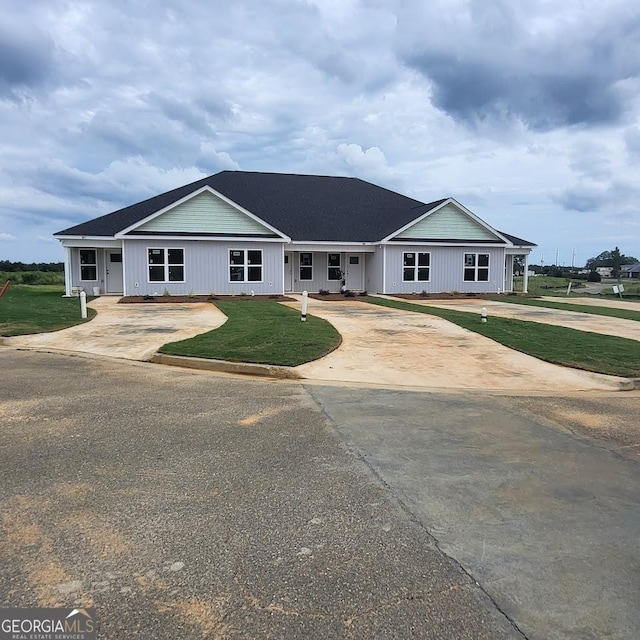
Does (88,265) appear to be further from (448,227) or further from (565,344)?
(565,344)

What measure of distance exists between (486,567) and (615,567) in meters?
0.79

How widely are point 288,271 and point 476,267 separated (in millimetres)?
10641

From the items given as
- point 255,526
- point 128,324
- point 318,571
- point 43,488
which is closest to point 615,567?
point 318,571

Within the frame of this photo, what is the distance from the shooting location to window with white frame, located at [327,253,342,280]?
31.3 meters

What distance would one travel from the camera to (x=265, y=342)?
468 inches

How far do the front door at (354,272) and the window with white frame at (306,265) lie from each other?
2201mm

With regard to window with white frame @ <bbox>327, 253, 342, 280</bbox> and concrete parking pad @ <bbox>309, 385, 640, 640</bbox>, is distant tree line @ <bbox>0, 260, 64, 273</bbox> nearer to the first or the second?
window with white frame @ <bbox>327, 253, 342, 280</bbox>

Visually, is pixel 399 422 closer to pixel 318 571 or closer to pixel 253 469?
pixel 253 469

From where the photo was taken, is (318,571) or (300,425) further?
(300,425)

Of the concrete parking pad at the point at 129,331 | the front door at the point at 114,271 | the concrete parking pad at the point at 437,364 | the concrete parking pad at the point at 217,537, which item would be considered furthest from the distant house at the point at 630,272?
the concrete parking pad at the point at 217,537

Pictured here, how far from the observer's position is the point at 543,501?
4.23 metres

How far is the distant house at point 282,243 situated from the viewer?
2598 cm

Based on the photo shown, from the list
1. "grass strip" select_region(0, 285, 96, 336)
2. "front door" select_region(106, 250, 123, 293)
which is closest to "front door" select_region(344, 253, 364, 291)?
"front door" select_region(106, 250, 123, 293)

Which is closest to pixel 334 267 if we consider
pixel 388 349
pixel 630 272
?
pixel 388 349
